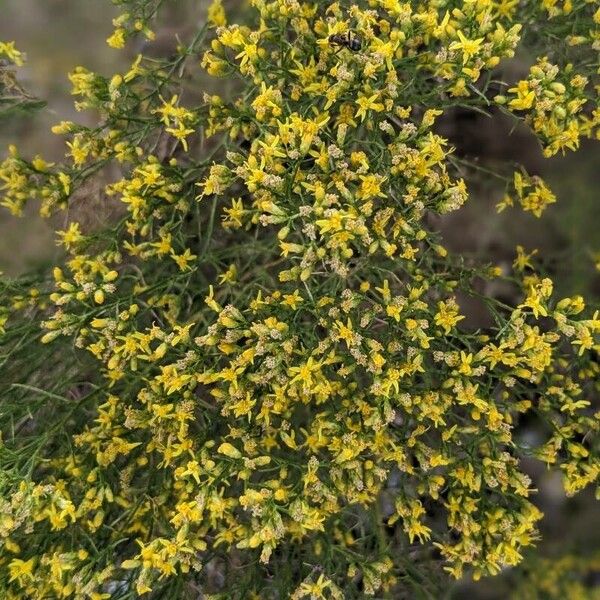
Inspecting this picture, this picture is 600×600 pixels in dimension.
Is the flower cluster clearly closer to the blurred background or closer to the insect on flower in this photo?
the insect on flower

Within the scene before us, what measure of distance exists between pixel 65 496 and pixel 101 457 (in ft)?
0.80

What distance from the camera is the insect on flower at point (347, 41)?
3.15 meters

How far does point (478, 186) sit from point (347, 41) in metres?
2.17

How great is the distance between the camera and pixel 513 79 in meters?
4.65

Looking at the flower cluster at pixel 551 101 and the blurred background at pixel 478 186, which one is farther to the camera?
the blurred background at pixel 478 186

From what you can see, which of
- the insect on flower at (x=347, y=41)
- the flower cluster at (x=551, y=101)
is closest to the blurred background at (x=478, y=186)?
the flower cluster at (x=551, y=101)

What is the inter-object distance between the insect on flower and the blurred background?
1.63 m

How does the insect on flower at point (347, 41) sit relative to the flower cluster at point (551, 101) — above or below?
above

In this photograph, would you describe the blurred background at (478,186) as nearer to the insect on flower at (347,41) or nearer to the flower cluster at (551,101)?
the flower cluster at (551,101)

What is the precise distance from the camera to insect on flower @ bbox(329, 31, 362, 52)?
10.3ft

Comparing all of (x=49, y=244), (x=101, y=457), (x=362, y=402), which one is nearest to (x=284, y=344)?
(x=362, y=402)

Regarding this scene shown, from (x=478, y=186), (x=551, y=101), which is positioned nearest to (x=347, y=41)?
(x=551, y=101)

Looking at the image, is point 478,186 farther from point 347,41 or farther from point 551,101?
point 347,41

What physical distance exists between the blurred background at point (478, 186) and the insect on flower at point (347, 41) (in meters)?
1.63
